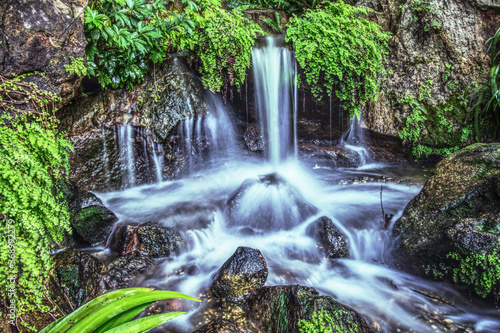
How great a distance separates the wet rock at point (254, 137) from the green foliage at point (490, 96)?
483 cm

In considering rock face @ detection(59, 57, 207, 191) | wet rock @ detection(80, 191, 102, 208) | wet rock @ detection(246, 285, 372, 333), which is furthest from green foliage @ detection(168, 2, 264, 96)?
wet rock @ detection(246, 285, 372, 333)

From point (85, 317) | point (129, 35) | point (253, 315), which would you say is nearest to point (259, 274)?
point (253, 315)

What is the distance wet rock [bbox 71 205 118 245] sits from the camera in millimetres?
4559

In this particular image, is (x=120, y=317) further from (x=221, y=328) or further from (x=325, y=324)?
(x=325, y=324)

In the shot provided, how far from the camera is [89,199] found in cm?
539

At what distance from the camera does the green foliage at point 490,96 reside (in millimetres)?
6211

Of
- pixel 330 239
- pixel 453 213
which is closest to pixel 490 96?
pixel 453 213

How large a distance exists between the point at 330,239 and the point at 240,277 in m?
1.62

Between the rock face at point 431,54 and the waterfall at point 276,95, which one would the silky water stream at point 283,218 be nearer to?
the waterfall at point 276,95

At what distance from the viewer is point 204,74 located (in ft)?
21.0

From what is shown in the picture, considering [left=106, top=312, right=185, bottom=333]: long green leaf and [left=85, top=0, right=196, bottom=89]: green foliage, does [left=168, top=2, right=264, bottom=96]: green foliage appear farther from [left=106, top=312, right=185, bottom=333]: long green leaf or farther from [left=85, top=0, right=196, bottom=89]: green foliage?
[left=106, top=312, right=185, bottom=333]: long green leaf

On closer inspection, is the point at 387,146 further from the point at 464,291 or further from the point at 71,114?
the point at 71,114

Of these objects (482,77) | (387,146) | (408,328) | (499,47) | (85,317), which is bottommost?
(408,328)

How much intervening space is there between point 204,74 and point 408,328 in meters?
5.70
